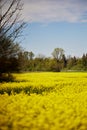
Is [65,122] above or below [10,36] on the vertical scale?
below

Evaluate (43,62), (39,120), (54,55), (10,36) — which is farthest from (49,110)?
(54,55)

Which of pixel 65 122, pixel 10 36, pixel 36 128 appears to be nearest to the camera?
pixel 36 128

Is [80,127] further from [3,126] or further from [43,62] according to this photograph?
[43,62]

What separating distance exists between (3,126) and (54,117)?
4.07ft

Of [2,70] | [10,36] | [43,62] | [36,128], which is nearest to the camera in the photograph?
[36,128]

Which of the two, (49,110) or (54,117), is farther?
(49,110)

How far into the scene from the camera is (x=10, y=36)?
11969mm

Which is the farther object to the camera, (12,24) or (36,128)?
(12,24)

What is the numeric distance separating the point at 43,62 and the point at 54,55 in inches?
391

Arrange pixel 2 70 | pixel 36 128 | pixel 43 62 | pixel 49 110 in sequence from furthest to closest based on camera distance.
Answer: pixel 43 62 < pixel 2 70 < pixel 49 110 < pixel 36 128

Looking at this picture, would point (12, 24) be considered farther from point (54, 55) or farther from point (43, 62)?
point (54, 55)

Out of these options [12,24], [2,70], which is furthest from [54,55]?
[12,24]

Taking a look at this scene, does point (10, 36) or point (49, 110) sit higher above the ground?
point (10, 36)

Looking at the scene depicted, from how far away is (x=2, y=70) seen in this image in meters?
33.8
